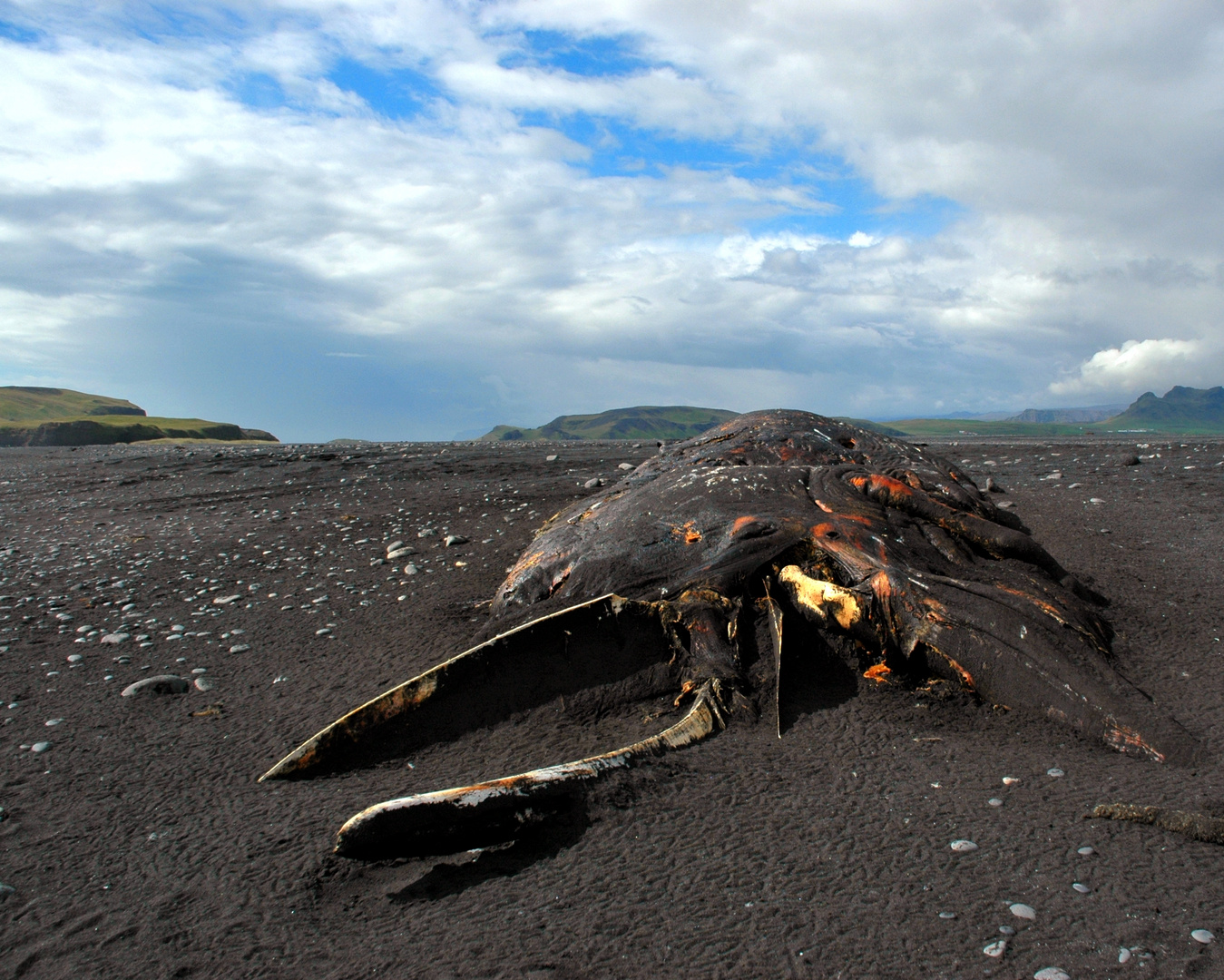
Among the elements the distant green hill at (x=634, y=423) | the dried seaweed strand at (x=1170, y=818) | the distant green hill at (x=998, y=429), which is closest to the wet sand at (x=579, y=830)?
the dried seaweed strand at (x=1170, y=818)

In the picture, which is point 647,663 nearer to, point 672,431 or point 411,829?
point 411,829

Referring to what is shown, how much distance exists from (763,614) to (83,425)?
5823 cm

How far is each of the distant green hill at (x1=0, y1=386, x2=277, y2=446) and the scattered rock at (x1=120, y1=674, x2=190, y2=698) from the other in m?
40.6

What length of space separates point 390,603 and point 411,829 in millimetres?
3513

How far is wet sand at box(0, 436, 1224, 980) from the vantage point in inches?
88.5

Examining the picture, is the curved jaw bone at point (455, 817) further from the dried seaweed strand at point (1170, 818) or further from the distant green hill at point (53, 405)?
the distant green hill at point (53, 405)

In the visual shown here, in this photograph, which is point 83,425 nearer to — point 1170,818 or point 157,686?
point 157,686

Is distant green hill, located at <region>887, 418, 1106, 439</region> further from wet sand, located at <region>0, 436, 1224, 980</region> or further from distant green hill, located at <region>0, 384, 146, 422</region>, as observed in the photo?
distant green hill, located at <region>0, 384, 146, 422</region>

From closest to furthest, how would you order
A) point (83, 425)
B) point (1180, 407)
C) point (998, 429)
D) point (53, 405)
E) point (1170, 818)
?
point (1170, 818)
point (83, 425)
point (53, 405)
point (998, 429)
point (1180, 407)

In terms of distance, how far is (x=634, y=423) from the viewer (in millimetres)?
138375

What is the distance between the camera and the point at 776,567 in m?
4.38

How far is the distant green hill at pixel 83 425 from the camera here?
48.7 m

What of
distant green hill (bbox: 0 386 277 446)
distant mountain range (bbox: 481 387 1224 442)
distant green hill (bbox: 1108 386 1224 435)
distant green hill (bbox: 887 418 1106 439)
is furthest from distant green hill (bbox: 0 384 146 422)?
distant green hill (bbox: 1108 386 1224 435)

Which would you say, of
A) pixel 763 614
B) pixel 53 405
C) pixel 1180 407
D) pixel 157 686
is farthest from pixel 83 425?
pixel 1180 407
